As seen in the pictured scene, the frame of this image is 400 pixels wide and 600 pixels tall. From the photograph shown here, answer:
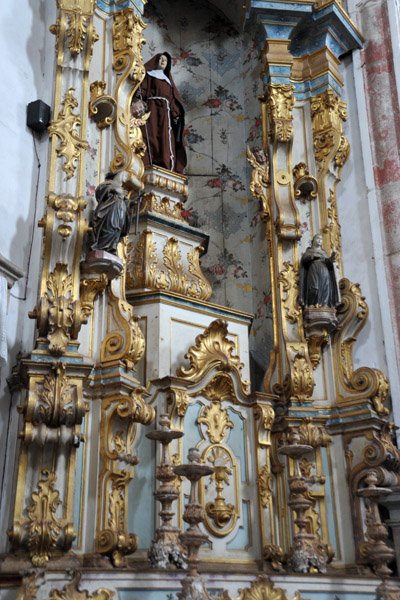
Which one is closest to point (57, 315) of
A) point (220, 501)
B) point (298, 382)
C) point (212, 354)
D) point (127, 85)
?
point (212, 354)

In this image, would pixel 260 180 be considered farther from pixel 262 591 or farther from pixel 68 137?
pixel 262 591

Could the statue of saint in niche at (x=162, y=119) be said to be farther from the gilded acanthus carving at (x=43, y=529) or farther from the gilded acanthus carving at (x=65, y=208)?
the gilded acanthus carving at (x=43, y=529)

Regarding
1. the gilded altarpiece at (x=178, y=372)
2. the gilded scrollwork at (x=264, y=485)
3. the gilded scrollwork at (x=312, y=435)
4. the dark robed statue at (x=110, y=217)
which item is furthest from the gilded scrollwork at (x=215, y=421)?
the dark robed statue at (x=110, y=217)

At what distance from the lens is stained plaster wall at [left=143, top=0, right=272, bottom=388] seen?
7715 millimetres

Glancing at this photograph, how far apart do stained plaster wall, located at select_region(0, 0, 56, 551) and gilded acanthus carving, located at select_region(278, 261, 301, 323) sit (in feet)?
7.74

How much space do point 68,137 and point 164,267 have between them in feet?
4.73

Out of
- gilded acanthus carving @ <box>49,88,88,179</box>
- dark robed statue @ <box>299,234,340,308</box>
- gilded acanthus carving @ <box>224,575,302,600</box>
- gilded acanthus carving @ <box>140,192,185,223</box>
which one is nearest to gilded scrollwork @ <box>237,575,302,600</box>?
gilded acanthus carving @ <box>224,575,302,600</box>

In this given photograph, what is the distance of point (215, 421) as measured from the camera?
5.90 meters

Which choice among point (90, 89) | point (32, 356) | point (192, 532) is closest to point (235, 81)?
point (90, 89)

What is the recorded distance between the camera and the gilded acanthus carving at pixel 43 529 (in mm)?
4445

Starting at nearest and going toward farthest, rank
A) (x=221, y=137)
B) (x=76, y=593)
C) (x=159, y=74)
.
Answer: (x=76, y=593), (x=159, y=74), (x=221, y=137)

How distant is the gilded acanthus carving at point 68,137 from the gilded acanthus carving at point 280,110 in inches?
93.8

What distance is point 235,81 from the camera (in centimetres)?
884

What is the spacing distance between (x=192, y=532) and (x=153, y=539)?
2.96ft
